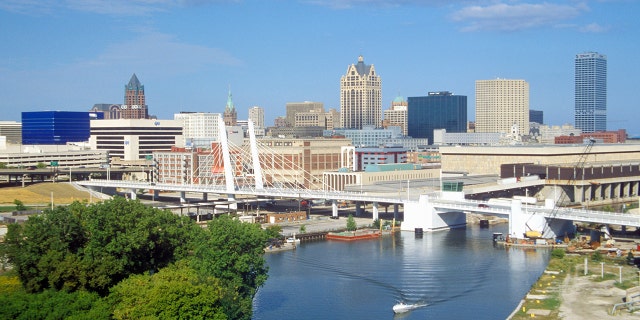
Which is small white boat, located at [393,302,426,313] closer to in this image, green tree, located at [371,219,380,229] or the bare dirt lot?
the bare dirt lot

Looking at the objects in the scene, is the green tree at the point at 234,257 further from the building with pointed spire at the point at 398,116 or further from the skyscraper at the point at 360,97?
the building with pointed spire at the point at 398,116

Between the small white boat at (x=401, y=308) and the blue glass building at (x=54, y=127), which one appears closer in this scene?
the small white boat at (x=401, y=308)

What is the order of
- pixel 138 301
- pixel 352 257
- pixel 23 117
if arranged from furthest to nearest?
pixel 23 117 < pixel 352 257 < pixel 138 301

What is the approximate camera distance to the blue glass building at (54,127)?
86.3 m

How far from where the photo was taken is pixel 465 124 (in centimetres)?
14062

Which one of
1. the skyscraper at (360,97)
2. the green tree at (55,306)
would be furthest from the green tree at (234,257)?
the skyscraper at (360,97)

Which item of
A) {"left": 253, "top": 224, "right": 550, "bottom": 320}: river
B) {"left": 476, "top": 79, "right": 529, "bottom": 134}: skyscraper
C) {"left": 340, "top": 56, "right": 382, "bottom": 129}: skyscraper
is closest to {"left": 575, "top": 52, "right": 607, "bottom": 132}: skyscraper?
{"left": 476, "top": 79, "right": 529, "bottom": 134}: skyscraper

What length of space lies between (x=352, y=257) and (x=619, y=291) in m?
10.1

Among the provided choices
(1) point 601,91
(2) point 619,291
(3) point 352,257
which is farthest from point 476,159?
(1) point 601,91

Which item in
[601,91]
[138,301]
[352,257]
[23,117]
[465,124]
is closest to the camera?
[138,301]

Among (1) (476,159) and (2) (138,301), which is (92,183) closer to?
(1) (476,159)

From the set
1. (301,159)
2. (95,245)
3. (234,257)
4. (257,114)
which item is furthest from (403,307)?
(257,114)

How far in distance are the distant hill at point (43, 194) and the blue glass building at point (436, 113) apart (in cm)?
8901

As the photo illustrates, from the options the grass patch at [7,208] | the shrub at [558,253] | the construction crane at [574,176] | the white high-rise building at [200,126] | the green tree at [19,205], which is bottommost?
the shrub at [558,253]
